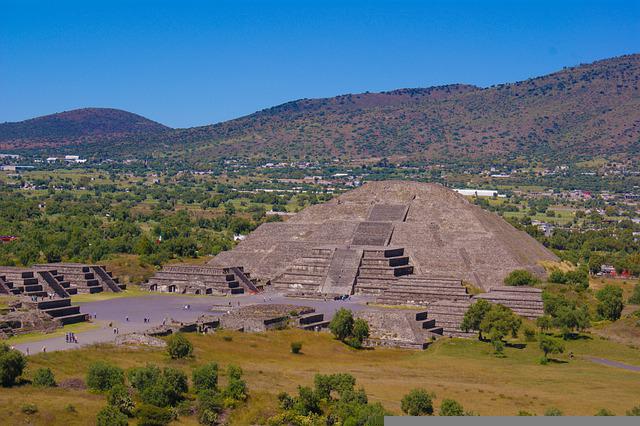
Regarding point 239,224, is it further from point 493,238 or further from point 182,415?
point 182,415

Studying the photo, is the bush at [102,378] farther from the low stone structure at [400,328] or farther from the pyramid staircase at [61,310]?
the low stone structure at [400,328]

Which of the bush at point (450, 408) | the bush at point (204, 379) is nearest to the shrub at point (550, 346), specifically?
the bush at point (450, 408)

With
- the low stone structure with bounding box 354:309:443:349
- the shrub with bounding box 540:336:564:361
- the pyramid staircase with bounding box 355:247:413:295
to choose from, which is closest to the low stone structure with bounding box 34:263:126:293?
the pyramid staircase with bounding box 355:247:413:295

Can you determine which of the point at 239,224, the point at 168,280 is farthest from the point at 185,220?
the point at 168,280

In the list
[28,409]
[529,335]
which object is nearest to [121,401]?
[28,409]

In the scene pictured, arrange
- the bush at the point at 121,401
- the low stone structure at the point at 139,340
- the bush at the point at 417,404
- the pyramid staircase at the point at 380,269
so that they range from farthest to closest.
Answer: the pyramid staircase at the point at 380,269, the low stone structure at the point at 139,340, the bush at the point at 417,404, the bush at the point at 121,401
